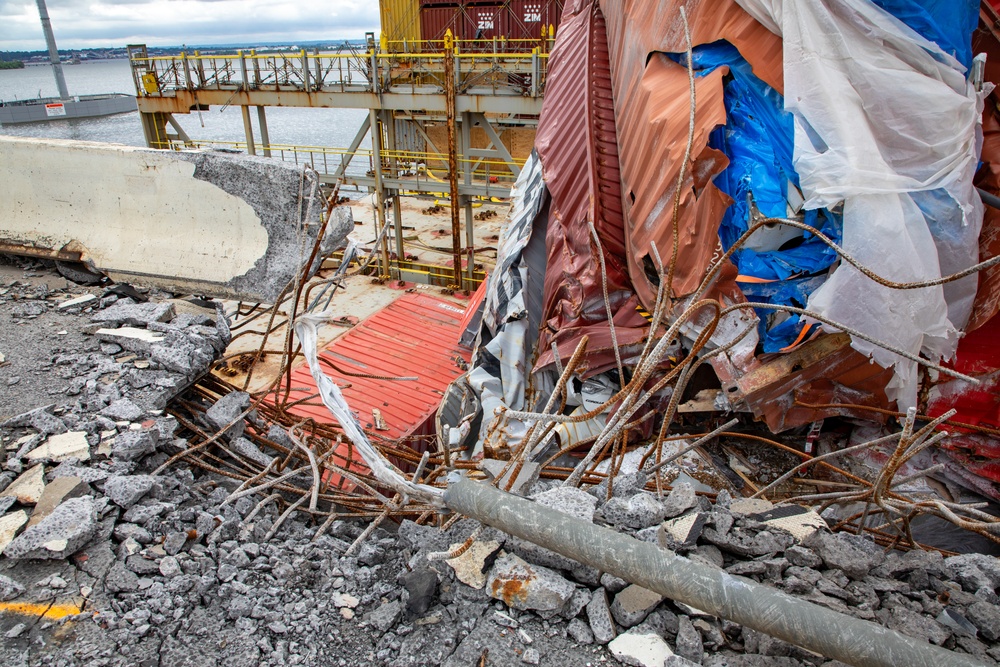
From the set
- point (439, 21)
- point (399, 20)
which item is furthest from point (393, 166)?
point (399, 20)

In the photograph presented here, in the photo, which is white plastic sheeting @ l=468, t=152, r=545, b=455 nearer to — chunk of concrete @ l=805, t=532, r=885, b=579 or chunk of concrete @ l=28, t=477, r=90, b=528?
chunk of concrete @ l=805, t=532, r=885, b=579

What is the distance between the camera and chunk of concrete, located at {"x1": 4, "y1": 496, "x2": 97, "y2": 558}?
2172mm

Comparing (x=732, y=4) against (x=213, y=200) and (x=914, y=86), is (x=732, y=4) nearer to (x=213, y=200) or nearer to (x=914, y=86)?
(x=914, y=86)

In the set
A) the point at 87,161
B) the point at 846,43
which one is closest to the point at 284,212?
the point at 87,161

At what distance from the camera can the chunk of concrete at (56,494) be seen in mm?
2359

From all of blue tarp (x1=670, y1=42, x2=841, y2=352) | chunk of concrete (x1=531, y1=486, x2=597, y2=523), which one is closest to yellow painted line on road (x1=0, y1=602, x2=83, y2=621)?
chunk of concrete (x1=531, y1=486, x2=597, y2=523)

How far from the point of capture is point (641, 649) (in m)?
1.92

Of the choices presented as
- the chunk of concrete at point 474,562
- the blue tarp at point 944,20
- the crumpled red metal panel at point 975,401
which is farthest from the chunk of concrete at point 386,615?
the blue tarp at point 944,20

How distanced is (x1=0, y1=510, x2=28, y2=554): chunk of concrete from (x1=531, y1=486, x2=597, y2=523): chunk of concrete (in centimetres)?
199

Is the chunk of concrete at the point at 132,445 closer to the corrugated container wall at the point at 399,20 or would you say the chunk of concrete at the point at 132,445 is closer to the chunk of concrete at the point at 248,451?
the chunk of concrete at the point at 248,451

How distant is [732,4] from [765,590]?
349 cm

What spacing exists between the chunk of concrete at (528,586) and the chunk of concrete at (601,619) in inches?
3.3

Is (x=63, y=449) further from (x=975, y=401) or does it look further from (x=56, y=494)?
(x=975, y=401)

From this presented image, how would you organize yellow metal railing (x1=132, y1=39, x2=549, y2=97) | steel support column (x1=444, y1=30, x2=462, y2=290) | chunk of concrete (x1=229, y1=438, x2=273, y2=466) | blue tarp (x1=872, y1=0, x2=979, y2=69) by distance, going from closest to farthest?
blue tarp (x1=872, y1=0, x2=979, y2=69) < chunk of concrete (x1=229, y1=438, x2=273, y2=466) < steel support column (x1=444, y1=30, x2=462, y2=290) < yellow metal railing (x1=132, y1=39, x2=549, y2=97)
